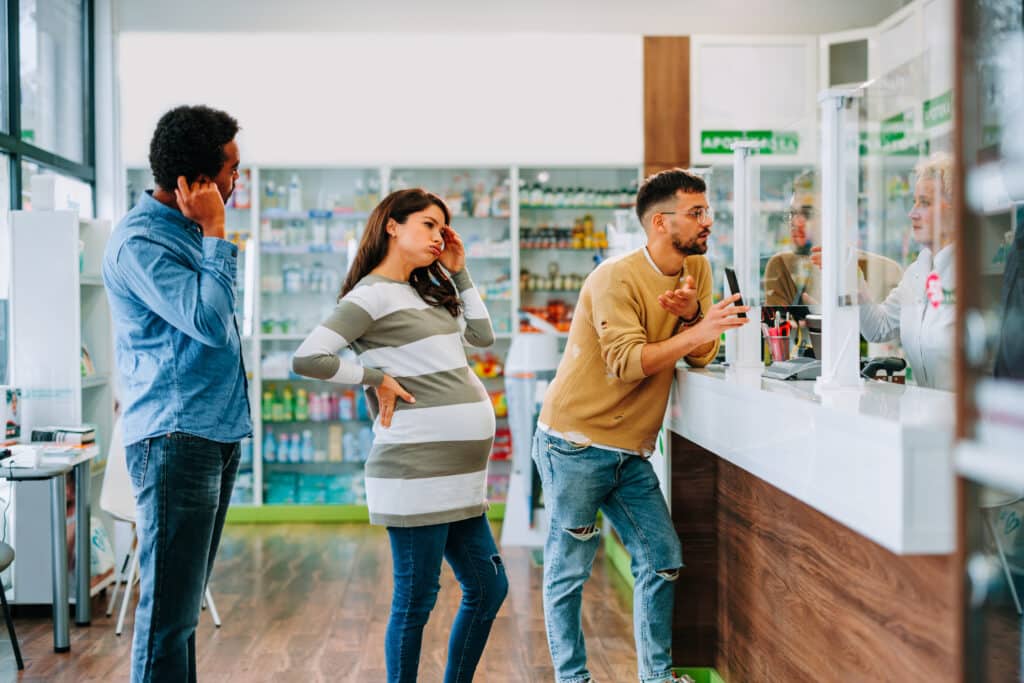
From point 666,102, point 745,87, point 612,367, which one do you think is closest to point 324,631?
point 612,367

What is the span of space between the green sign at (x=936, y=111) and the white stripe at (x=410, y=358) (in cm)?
134

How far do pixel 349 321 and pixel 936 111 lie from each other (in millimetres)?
1533

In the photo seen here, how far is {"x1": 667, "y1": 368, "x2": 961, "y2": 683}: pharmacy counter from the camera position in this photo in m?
1.45

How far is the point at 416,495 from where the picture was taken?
Answer: 2.27 metres

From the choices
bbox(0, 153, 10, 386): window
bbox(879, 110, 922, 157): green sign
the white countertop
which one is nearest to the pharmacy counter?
the white countertop

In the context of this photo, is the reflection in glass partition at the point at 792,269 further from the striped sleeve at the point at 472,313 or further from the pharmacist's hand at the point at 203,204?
the pharmacist's hand at the point at 203,204

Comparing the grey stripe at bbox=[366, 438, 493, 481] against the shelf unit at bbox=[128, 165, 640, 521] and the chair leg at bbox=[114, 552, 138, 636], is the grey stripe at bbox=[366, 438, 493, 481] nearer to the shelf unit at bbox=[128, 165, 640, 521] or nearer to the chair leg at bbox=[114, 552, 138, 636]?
the chair leg at bbox=[114, 552, 138, 636]

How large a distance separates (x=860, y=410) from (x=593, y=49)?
5.25 meters

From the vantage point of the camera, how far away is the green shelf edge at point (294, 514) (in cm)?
623

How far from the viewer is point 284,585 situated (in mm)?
4590

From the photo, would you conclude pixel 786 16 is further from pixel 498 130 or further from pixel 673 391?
pixel 673 391

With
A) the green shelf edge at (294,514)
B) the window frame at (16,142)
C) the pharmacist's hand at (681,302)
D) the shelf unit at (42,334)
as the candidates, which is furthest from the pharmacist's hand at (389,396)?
the green shelf edge at (294,514)

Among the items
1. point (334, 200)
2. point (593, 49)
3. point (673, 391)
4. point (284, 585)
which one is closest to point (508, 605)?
point (284, 585)

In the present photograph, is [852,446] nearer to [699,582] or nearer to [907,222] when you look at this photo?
[907,222]
